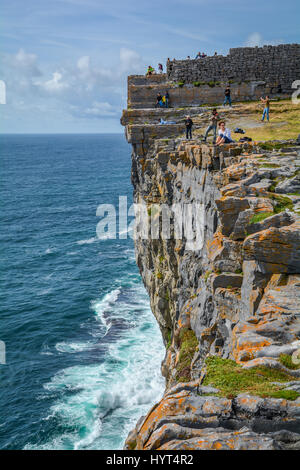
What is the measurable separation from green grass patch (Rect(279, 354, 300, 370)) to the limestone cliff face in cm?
2

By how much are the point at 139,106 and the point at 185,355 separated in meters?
24.8

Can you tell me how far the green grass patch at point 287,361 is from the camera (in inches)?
330

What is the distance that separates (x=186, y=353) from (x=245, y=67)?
93.4ft

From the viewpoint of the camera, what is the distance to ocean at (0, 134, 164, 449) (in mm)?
26875

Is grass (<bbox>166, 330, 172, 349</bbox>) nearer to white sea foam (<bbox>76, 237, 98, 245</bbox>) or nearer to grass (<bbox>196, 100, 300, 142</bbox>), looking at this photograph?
grass (<bbox>196, 100, 300, 142</bbox>)

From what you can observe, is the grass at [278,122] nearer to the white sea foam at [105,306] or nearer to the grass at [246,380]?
the grass at [246,380]

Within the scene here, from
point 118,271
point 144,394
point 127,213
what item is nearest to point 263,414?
point 144,394

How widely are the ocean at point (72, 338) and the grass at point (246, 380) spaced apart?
60.0ft

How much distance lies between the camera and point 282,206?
13.5m

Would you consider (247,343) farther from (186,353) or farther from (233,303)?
(186,353)

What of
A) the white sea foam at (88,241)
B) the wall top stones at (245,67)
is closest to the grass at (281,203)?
the wall top stones at (245,67)

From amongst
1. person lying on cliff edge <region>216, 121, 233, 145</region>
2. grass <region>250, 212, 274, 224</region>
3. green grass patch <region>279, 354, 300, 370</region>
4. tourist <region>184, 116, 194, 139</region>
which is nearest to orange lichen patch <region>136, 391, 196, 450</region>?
green grass patch <region>279, 354, 300, 370</region>

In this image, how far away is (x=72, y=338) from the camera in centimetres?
3750
